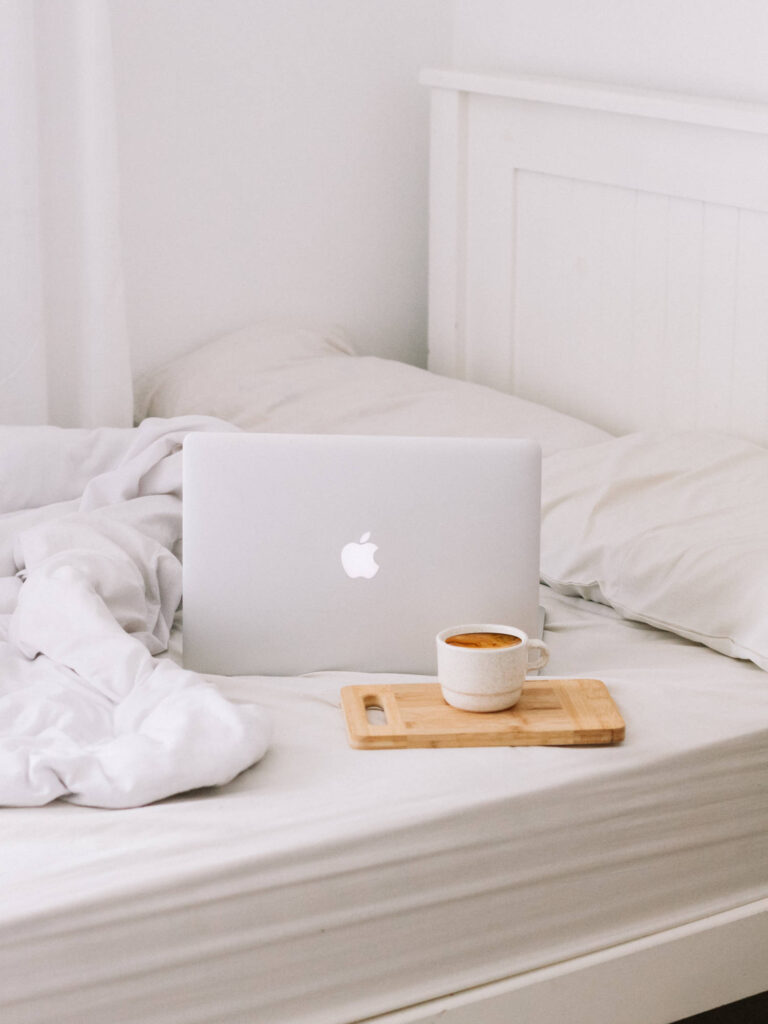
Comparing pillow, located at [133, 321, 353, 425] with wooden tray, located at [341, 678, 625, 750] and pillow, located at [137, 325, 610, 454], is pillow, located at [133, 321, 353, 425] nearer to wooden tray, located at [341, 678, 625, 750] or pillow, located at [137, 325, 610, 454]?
pillow, located at [137, 325, 610, 454]

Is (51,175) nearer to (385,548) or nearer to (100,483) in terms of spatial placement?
(100,483)

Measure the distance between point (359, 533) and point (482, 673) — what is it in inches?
8.1

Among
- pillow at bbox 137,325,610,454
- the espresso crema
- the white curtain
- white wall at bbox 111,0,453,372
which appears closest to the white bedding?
the espresso crema

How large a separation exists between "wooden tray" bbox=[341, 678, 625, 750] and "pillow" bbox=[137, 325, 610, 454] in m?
0.67

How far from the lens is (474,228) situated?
237 cm

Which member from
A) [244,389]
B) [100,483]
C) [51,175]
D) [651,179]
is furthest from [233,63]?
[100,483]

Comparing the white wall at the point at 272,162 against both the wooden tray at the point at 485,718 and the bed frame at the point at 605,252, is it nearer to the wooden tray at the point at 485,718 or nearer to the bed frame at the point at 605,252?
the bed frame at the point at 605,252

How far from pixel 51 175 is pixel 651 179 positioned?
0.94 meters

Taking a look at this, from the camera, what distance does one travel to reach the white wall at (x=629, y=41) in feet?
6.05

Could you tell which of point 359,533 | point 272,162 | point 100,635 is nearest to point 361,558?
point 359,533

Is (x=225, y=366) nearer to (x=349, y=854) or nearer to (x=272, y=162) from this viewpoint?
(x=272, y=162)

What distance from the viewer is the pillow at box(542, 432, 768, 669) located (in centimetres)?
142

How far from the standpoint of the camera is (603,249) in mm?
2064

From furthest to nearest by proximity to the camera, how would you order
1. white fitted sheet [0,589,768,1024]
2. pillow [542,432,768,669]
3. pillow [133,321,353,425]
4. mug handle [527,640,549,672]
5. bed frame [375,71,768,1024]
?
1. pillow [133,321,353,425]
2. bed frame [375,71,768,1024]
3. pillow [542,432,768,669]
4. mug handle [527,640,549,672]
5. white fitted sheet [0,589,768,1024]
